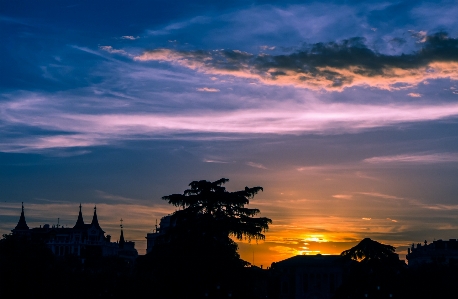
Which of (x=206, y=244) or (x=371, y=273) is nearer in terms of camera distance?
(x=206, y=244)

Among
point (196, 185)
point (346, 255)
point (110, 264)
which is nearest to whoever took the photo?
point (196, 185)

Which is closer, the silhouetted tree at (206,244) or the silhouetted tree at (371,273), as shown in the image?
the silhouetted tree at (206,244)

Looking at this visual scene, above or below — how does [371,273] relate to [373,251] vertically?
below

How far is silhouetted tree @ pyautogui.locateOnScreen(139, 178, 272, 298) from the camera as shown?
69.4 meters

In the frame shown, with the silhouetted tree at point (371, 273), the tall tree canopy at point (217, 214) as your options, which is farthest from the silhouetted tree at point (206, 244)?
the silhouetted tree at point (371, 273)

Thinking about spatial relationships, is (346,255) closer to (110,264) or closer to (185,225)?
(185,225)

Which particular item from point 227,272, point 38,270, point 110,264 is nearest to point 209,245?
point 227,272

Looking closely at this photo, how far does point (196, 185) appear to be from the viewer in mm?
74438

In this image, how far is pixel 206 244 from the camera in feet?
231

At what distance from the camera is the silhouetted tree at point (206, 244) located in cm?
6938

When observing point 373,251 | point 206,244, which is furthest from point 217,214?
point 373,251

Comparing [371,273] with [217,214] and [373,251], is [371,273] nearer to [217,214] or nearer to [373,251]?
[373,251]

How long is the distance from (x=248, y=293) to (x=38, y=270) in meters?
27.6

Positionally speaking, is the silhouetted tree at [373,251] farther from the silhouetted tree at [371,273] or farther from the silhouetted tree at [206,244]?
the silhouetted tree at [206,244]
